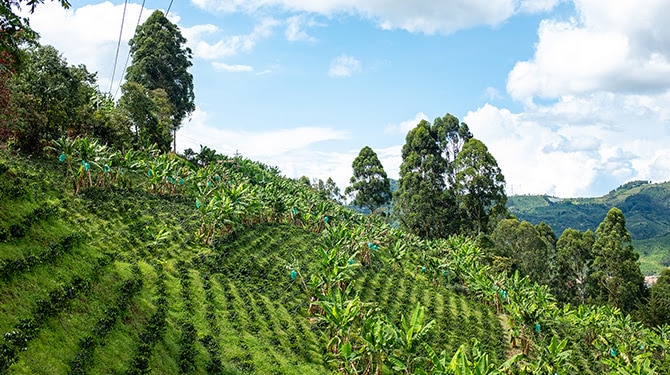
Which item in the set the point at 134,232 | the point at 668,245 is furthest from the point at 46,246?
the point at 668,245

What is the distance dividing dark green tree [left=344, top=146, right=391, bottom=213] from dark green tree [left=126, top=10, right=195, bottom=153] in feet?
78.2

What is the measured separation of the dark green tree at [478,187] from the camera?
4644cm

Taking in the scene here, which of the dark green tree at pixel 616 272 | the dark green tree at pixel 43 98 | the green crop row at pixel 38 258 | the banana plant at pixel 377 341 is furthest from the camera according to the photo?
the dark green tree at pixel 616 272

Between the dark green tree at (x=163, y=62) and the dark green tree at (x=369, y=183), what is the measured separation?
23827mm

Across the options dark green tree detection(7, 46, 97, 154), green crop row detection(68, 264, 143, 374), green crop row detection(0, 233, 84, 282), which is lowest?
green crop row detection(68, 264, 143, 374)

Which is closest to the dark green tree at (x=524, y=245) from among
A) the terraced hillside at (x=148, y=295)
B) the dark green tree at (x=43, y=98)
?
the terraced hillside at (x=148, y=295)

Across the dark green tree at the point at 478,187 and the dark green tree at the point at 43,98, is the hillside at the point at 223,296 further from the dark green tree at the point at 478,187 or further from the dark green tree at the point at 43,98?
the dark green tree at the point at 478,187

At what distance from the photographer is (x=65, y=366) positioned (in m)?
9.02

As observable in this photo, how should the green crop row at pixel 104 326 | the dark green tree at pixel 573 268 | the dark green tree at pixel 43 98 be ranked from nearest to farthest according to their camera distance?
the green crop row at pixel 104 326, the dark green tree at pixel 43 98, the dark green tree at pixel 573 268

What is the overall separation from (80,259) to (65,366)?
5215mm

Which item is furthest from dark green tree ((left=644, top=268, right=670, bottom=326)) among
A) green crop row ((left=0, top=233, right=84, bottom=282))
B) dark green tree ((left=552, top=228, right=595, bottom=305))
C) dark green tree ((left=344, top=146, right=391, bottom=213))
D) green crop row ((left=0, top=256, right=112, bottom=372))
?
green crop row ((left=0, top=233, right=84, bottom=282))

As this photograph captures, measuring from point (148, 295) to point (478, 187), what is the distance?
3927cm

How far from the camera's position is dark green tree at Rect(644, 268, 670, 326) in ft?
119

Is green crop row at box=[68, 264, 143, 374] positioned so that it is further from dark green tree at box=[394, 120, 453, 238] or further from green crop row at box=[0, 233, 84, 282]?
dark green tree at box=[394, 120, 453, 238]
